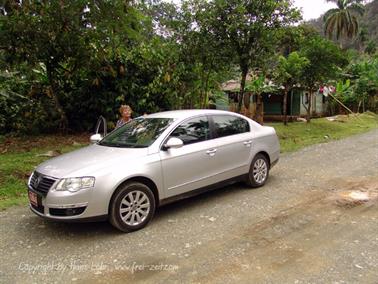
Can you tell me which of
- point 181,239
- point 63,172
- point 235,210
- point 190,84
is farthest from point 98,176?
point 190,84

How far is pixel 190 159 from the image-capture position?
538cm

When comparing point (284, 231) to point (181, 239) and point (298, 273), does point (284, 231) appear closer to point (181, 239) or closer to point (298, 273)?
point (298, 273)

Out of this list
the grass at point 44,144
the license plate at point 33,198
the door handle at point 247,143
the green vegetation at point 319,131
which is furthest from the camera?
the green vegetation at point 319,131

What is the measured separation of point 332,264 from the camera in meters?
3.80

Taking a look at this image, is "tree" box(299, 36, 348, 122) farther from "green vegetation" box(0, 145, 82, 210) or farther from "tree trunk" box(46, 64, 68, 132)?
"green vegetation" box(0, 145, 82, 210)

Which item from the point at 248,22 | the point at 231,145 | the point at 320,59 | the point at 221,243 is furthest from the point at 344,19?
the point at 221,243

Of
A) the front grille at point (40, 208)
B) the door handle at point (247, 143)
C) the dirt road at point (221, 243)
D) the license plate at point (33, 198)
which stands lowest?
the dirt road at point (221, 243)

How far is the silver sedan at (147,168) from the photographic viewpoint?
4398 mm

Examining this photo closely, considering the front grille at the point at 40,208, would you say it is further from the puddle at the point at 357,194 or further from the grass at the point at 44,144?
the puddle at the point at 357,194

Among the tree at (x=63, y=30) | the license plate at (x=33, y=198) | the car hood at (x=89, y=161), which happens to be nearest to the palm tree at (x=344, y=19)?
the tree at (x=63, y=30)

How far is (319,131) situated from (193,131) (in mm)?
10859

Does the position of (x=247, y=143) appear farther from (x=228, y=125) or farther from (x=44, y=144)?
(x=44, y=144)

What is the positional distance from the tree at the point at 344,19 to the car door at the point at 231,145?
49.2 m

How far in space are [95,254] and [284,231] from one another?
2.37m
